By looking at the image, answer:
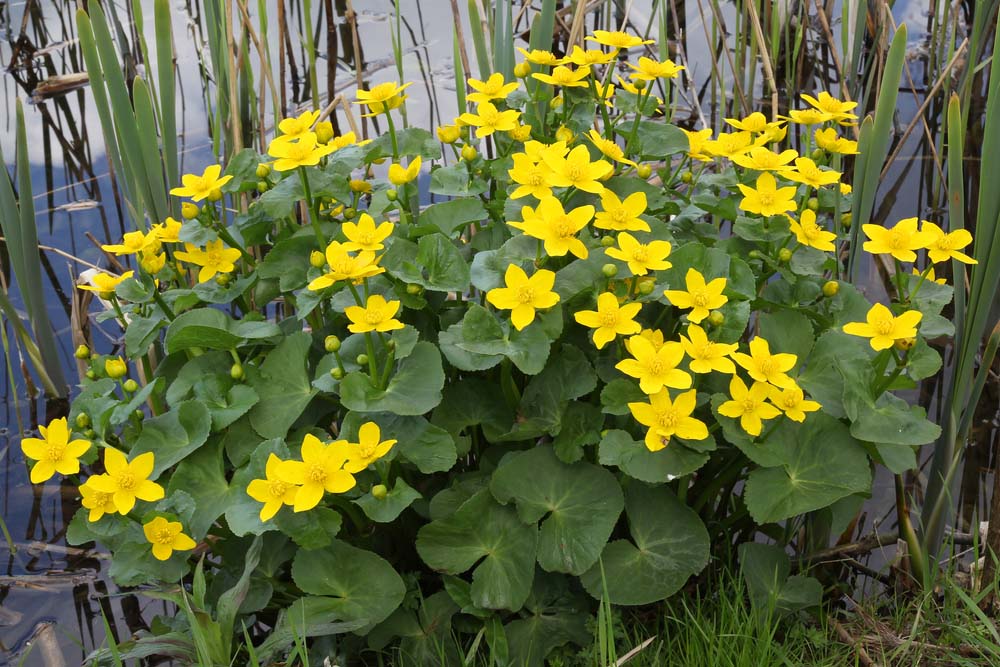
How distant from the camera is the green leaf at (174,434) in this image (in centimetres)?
182

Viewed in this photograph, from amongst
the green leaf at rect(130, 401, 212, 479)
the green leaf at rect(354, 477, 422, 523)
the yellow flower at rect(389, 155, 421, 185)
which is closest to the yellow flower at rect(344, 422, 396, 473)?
the green leaf at rect(354, 477, 422, 523)

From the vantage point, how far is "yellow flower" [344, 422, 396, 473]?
1591mm

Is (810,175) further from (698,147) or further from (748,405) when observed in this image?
(748,405)

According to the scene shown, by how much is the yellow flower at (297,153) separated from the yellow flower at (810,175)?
92cm

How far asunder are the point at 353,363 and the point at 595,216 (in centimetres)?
55

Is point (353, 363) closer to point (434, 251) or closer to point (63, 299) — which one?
point (434, 251)

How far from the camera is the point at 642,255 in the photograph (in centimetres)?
166

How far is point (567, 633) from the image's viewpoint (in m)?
1.89

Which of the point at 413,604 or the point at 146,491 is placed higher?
the point at 146,491

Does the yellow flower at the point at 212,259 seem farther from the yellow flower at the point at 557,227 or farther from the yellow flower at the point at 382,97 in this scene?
the yellow flower at the point at 557,227

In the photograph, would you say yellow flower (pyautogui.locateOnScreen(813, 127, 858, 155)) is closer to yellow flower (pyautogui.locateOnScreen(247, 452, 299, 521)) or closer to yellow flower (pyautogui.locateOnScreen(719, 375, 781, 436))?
yellow flower (pyautogui.locateOnScreen(719, 375, 781, 436))

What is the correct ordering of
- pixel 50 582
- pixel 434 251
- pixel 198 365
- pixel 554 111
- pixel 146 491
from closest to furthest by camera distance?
pixel 146 491, pixel 434 251, pixel 198 365, pixel 554 111, pixel 50 582

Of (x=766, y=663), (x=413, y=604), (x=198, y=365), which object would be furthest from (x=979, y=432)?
(x=198, y=365)

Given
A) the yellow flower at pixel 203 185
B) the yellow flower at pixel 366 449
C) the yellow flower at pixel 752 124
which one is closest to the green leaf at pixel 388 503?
the yellow flower at pixel 366 449
